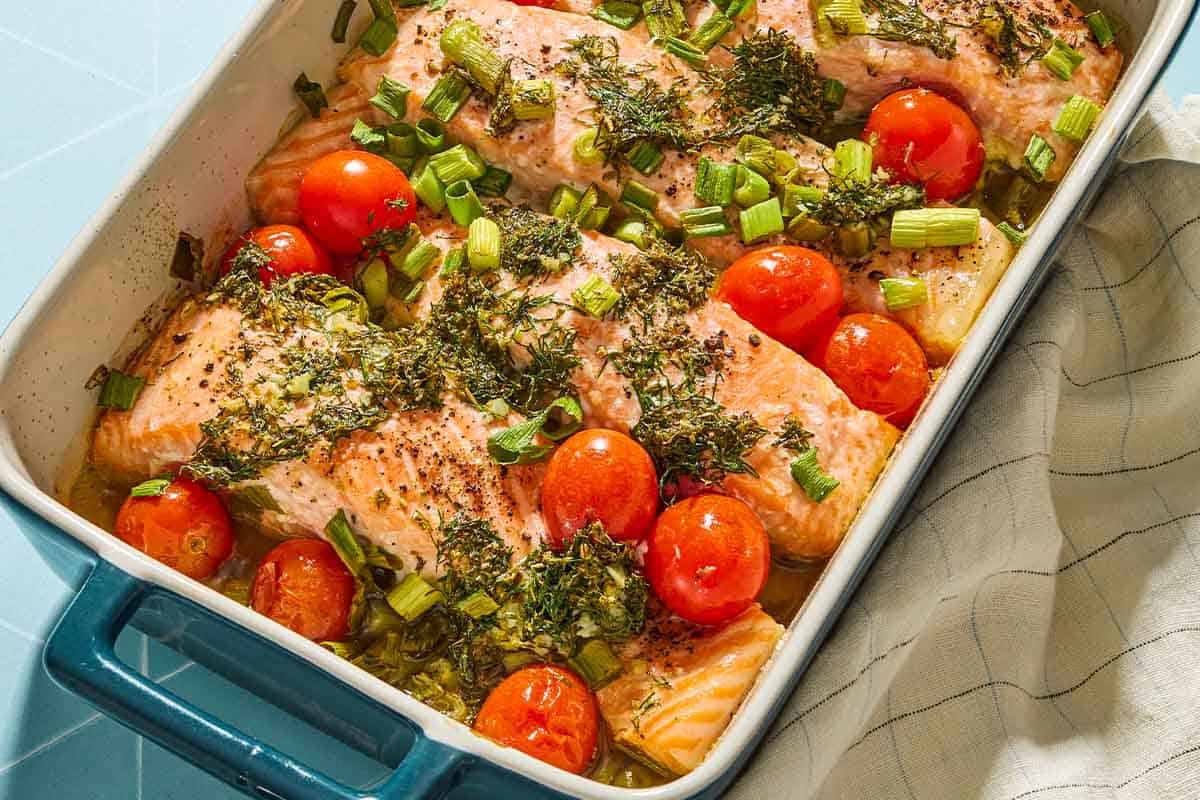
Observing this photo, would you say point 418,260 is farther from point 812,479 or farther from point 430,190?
point 812,479

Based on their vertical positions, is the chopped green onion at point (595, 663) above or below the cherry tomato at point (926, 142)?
below

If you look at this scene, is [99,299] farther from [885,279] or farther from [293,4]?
[885,279]

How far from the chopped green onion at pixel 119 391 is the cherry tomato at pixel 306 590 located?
0.48m

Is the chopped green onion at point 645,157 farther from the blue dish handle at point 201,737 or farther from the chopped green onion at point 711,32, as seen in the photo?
the blue dish handle at point 201,737

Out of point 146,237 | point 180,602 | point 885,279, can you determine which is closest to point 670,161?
point 885,279

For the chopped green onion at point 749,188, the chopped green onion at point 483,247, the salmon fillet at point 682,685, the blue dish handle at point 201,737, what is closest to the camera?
the blue dish handle at point 201,737

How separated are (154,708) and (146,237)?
1.16 m

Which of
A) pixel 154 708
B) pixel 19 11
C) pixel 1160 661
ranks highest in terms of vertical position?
pixel 19 11

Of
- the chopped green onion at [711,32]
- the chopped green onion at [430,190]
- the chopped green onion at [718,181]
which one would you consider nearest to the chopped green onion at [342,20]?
the chopped green onion at [430,190]

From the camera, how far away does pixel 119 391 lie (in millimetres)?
3188

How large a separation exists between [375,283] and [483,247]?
12.3 inches

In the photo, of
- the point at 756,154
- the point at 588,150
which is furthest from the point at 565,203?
the point at 756,154

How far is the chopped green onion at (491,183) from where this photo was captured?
3521 mm

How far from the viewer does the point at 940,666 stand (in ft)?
11.0
